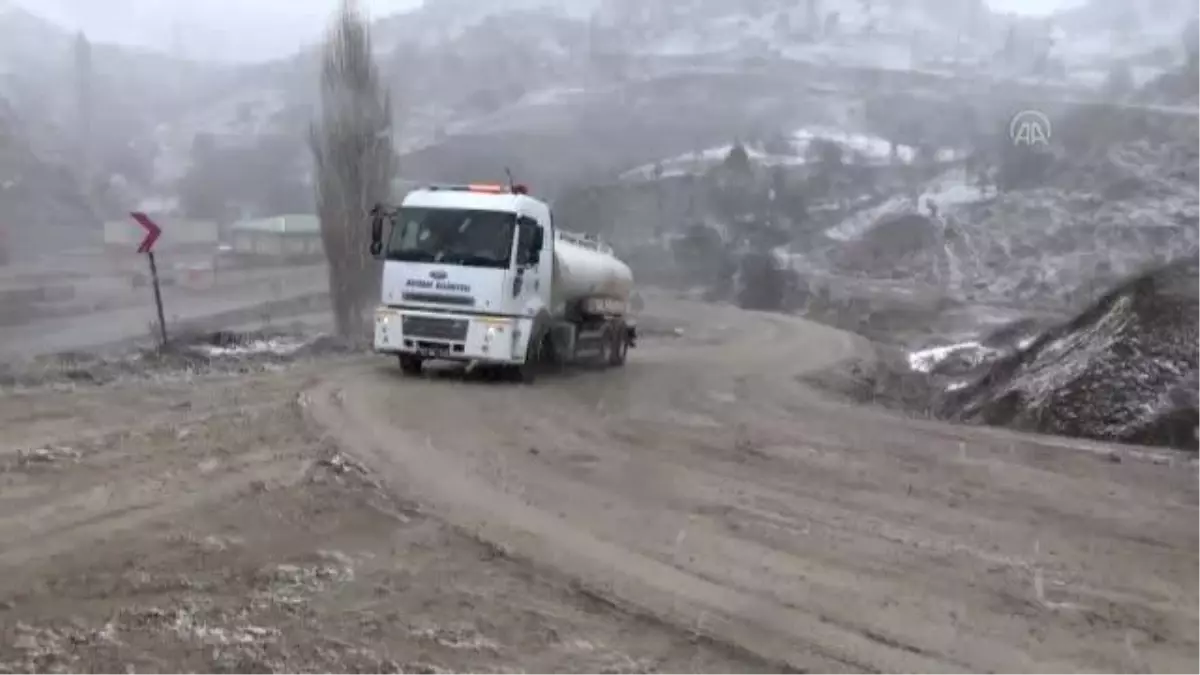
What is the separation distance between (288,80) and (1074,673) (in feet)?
489

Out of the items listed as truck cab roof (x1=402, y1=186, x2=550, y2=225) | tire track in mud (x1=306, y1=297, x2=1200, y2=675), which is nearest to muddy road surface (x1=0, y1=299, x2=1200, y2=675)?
tire track in mud (x1=306, y1=297, x2=1200, y2=675)

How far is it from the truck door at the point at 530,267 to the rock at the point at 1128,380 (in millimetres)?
6846

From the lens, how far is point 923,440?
13.5 m

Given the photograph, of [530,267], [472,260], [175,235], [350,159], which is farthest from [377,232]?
[175,235]

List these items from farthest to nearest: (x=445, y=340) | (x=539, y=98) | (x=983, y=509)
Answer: (x=539, y=98), (x=445, y=340), (x=983, y=509)

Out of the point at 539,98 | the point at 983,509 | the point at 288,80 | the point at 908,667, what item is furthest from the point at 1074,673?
the point at 288,80

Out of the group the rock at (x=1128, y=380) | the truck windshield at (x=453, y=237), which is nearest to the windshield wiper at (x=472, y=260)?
the truck windshield at (x=453, y=237)

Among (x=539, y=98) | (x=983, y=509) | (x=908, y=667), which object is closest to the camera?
(x=908, y=667)

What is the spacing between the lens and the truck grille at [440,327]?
1753 cm

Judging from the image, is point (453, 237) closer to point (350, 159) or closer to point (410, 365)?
point (410, 365)

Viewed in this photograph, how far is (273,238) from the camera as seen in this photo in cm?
6425

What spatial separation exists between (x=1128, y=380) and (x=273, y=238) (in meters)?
55.1

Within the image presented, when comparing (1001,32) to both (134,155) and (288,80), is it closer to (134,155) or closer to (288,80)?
(288,80)

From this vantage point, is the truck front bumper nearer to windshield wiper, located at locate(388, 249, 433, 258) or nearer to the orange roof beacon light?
windshield wiper, located at locate(388, 249, 433, 258)
